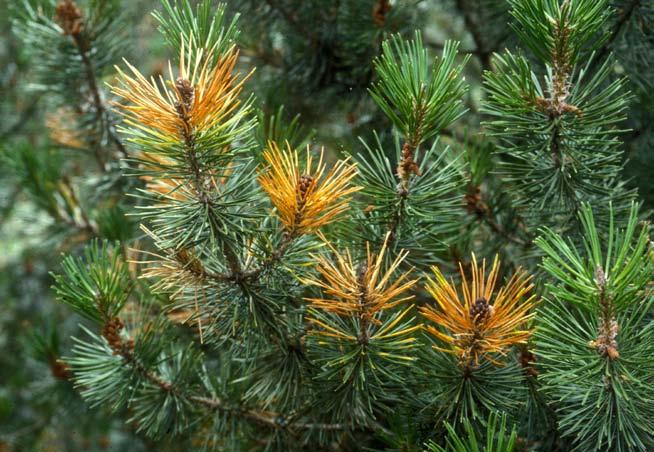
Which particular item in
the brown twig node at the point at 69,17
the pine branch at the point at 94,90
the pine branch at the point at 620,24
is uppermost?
the pine branch at the point at 620,24

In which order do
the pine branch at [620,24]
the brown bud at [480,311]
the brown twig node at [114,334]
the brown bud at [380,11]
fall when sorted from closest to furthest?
1. the brown bud at [480,311]
2. the brown twig node at [114,334]
3. the pine branch at [620,24]
4. the brown bud at [380,11]

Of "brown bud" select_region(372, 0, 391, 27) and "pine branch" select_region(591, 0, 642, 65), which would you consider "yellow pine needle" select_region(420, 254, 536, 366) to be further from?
"brown bud" select_region(372, 0, 391, 27)

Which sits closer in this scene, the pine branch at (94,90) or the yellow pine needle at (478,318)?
the yellow pine needle at (478,318)

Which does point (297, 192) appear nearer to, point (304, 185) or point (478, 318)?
point (304, 185)

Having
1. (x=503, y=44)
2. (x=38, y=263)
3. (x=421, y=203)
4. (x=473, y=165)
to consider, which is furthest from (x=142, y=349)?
(x=38, y=263)

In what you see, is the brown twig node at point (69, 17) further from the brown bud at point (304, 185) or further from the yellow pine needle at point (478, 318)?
the yellow pine needle at point (478, 318)

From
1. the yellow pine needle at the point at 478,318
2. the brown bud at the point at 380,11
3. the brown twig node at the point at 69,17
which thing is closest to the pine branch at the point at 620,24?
the brown bud at the point at 380,11

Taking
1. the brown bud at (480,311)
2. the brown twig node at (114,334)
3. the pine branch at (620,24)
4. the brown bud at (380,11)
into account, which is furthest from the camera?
the brown bud at (380,11)

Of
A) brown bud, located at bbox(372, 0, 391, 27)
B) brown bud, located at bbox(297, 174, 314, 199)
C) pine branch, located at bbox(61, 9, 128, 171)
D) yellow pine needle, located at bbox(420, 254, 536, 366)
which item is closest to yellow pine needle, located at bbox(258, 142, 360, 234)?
brown bud, located at bbox(297, 174, 314, 199)

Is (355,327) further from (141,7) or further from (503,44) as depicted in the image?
(141,7)
